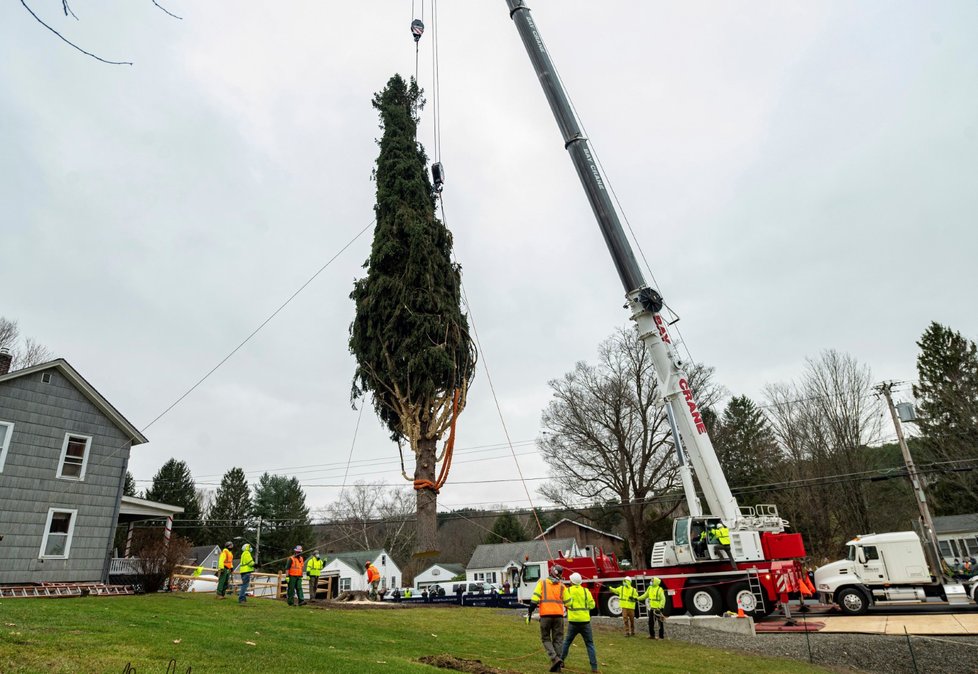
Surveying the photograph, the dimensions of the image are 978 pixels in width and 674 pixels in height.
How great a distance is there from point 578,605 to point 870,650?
7.34m

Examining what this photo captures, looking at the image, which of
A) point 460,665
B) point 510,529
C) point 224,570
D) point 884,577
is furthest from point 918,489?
point 510,529

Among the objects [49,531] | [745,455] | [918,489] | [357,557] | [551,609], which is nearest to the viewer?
[551,609]

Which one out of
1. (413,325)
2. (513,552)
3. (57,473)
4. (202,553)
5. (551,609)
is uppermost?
(413,325)

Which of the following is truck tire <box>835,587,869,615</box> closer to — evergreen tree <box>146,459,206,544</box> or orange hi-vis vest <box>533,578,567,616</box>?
orange hi-vis vest <box>533,578,567,616</box>

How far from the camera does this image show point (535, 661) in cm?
1037

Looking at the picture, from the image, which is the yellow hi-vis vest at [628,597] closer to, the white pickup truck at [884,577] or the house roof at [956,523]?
the white pickup truck at [884,577]

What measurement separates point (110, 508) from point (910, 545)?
2514 cm

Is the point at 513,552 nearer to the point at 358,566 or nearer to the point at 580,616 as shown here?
the point at 358,566

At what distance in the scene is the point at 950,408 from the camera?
31.1 metres

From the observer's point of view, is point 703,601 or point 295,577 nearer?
point 295,577

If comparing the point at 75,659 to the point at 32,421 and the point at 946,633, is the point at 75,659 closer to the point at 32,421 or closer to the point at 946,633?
the point at 32,421

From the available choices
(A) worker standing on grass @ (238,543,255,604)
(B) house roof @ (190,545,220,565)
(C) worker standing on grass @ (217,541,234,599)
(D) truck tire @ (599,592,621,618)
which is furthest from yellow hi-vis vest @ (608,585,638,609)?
(B) house roof @ (190,545,220,565)

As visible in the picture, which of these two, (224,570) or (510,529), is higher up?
(510,529)

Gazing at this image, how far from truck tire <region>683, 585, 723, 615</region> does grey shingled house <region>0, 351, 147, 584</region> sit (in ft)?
58.6
